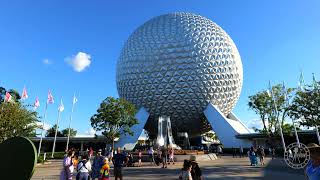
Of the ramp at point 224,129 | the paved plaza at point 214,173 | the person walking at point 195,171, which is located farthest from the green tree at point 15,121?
the ramp at point 224,129

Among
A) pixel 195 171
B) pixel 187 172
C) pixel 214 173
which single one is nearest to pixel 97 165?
pixel 195 171

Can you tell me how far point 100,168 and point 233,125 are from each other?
3472 centimetres

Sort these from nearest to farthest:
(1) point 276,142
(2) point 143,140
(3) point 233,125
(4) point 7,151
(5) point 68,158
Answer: (4) point 7,151, (5) point 68,158, (3) point 233,125, (1) point 276,142, (2) point 143,140

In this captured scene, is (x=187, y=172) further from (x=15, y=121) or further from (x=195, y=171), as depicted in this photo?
(x=15, y=121)

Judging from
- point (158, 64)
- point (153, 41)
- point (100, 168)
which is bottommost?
point (100, 168)

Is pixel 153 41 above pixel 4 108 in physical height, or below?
above

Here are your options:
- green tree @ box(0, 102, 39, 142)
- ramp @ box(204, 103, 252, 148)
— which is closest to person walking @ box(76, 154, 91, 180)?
green tree @ box(0, 102, 39, 142)

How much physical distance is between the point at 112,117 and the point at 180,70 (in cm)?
1308

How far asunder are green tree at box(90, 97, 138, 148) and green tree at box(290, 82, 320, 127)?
737 inches

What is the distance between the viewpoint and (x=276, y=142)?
49.3m

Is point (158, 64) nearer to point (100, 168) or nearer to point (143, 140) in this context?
point (143, 140)

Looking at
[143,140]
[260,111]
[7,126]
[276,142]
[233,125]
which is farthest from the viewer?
[143,140]

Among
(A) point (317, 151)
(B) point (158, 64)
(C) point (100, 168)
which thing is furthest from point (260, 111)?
(A) point (317, 151)

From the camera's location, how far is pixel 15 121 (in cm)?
2359
